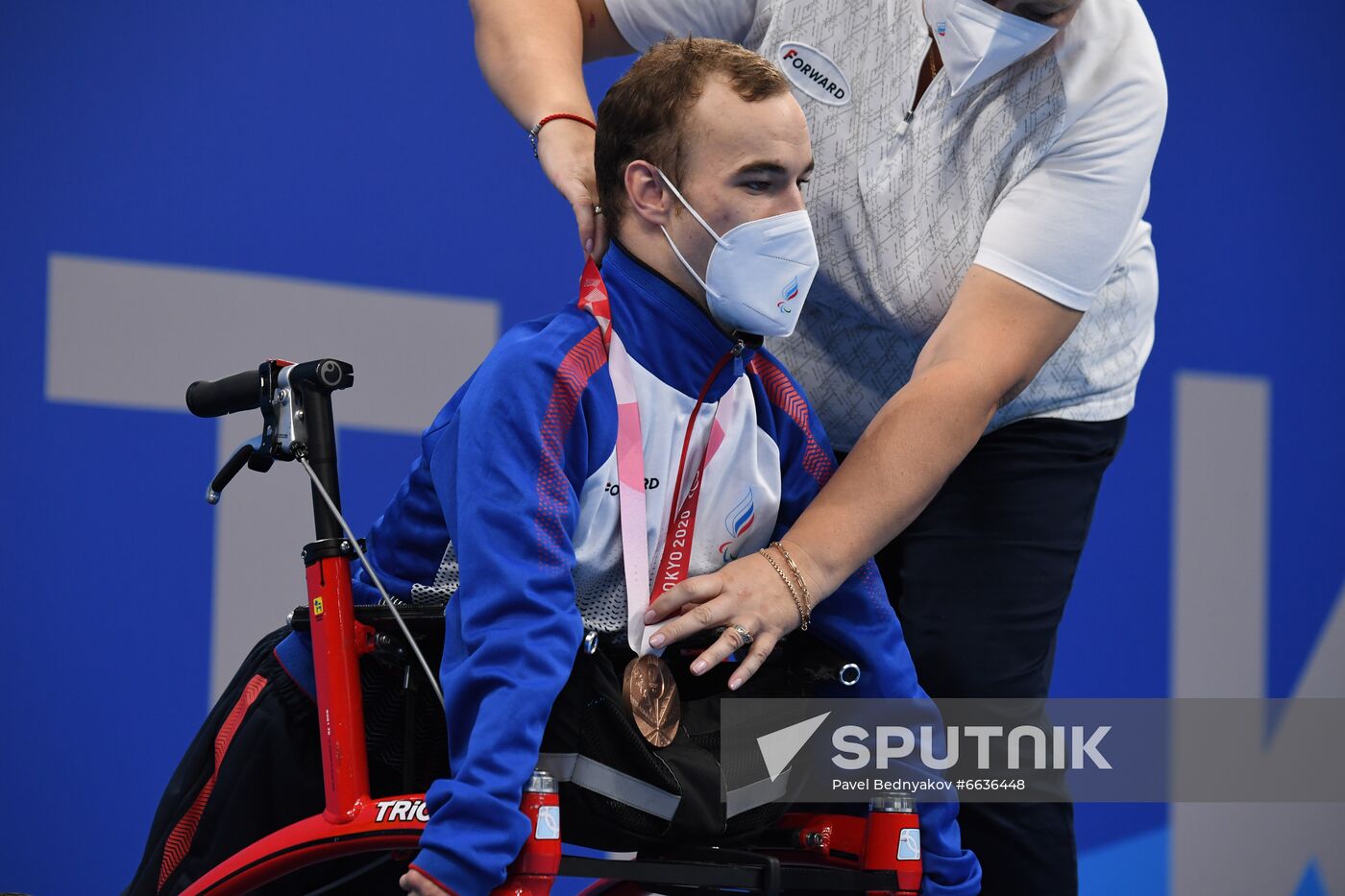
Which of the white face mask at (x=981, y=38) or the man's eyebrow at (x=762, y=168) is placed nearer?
the man's eyebrow at (x=762, y=168)

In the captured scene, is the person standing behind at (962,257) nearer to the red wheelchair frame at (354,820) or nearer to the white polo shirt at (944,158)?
the white polo shirt at (944,158)

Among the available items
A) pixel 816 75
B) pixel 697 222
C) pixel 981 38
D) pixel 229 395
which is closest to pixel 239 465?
pixel 229 395

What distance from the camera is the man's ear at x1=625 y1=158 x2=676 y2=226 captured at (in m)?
1.36

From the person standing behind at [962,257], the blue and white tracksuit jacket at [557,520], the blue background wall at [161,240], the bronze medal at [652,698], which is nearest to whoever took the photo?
the blue and white tracksuit jacket at [557,520]

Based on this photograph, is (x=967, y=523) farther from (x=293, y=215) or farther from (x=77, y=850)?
(x=77, y=850)

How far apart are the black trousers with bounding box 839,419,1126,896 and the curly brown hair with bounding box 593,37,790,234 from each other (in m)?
0.50

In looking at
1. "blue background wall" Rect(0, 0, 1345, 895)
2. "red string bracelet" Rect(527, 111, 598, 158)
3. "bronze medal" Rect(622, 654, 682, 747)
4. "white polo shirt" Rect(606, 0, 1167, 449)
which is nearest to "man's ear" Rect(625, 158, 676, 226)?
"red string bracelet" Rect(527, 111, 598, 158)

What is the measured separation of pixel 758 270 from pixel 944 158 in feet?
1.13

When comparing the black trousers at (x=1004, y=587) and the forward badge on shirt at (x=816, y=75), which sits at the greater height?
the forward badge on shirt at (x=816, y=75)

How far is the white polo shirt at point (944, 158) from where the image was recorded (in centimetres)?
152

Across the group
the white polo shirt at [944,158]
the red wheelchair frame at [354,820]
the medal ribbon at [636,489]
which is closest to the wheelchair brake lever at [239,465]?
the red wheelchair frame at [354,820]

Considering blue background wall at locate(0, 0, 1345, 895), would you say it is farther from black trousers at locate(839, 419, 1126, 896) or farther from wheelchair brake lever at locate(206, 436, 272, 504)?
black trousers at locate(839, 419, 1126, 896)

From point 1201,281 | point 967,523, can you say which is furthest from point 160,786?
point 1201,281

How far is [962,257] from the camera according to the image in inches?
61.9
